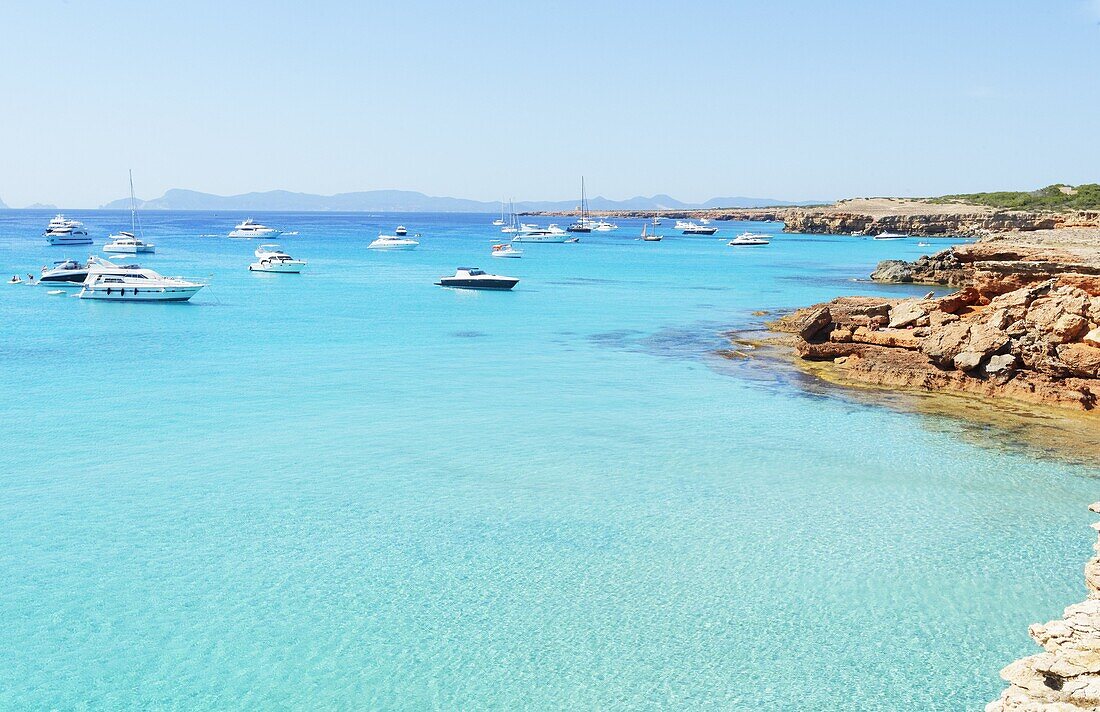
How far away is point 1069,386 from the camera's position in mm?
22828

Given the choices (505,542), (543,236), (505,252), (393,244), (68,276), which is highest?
(543,236)

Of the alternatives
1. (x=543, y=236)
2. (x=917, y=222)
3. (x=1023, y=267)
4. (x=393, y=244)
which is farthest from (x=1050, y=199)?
(x=1023, y=267)

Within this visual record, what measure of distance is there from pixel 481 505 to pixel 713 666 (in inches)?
243

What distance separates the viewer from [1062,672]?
293 inches

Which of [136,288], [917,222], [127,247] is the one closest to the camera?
[136,288]

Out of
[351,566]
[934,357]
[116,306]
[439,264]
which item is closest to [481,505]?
[351,566]

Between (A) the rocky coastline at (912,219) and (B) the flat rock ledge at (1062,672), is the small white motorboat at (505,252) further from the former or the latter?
(B) the flat rock ledge at (1062,672)

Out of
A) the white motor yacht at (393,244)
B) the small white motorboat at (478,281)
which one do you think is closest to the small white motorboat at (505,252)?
the white motor yacht at (393,244)

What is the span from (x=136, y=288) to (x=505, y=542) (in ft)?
133

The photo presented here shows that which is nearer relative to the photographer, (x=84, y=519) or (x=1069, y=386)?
(x=84, y=519)

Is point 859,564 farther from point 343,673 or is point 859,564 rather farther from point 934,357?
point 934,357

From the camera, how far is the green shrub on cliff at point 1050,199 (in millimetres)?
96819

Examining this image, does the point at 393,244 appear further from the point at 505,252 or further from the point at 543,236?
the point at 543,236

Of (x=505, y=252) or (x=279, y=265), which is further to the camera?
(x=505, y=252)
